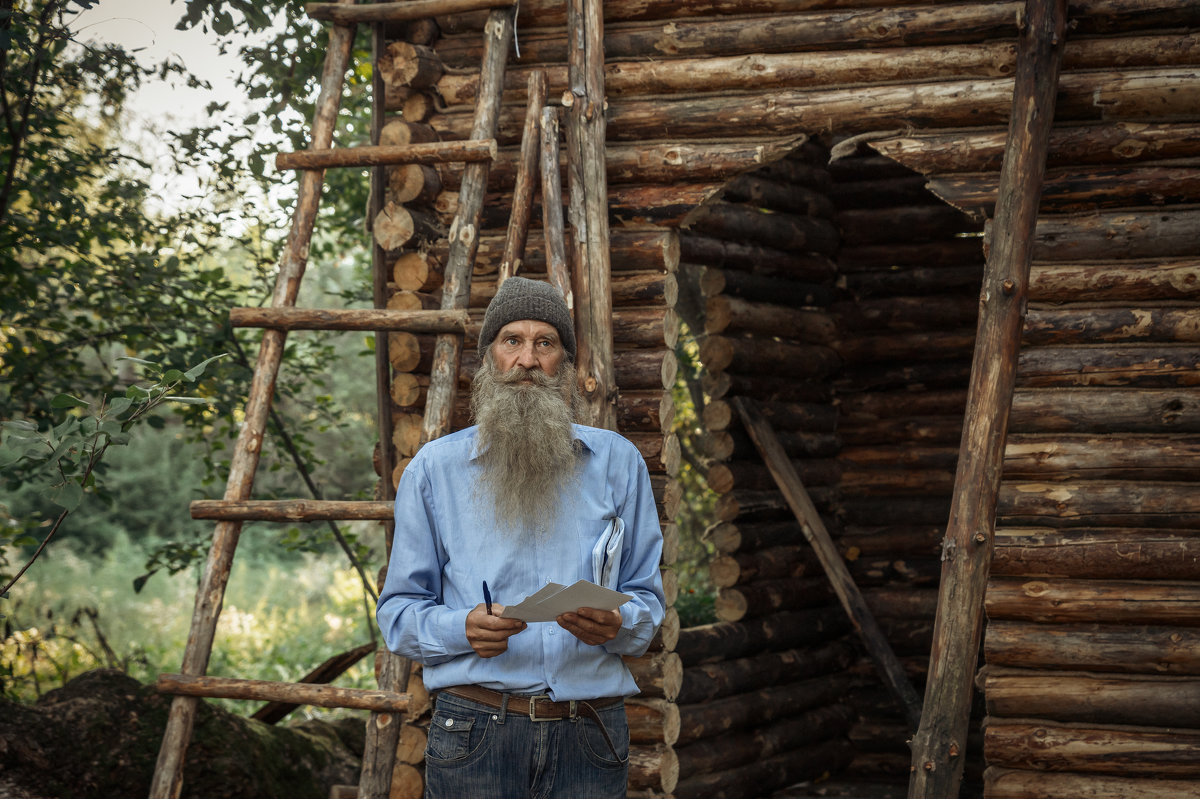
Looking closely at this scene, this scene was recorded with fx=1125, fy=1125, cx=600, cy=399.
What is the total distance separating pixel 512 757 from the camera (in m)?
3.01

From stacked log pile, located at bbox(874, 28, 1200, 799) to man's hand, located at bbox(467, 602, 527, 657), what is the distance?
3.17 metres

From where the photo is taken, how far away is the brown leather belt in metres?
3.02

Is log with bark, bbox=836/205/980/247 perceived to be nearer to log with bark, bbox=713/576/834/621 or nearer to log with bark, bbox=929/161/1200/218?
log with bark, bbox=713/576/834/621

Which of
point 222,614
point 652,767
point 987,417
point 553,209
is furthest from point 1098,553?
point 222,614

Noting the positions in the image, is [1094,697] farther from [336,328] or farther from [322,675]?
[322,675]

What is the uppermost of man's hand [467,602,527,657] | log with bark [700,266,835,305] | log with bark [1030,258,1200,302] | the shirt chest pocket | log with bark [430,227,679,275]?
log with bark [700,266,835,305]

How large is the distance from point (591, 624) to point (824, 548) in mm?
5413

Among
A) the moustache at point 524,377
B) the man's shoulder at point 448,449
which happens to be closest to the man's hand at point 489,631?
the man's shoulder at point 448,449

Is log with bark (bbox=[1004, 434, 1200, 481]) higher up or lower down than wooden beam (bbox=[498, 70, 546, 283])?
lower down

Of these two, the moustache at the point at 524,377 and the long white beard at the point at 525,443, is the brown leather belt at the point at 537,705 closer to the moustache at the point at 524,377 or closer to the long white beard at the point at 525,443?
the long white beard at the point at 525,443

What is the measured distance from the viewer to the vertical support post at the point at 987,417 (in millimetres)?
5000

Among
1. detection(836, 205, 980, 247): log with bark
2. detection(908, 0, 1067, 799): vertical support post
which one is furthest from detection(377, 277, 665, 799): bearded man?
detection(836, 205, 980, 247): log with bark

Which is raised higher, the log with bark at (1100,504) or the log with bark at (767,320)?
the log with bark at (767,320)

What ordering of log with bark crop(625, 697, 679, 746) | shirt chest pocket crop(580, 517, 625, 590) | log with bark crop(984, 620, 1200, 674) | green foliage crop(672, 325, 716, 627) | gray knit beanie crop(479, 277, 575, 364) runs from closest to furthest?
shirt chest pocket crop(580, 517, 625, 590) < gray knit beanie crop(479, 277, 575, 364) < log with bark crop(984, 620, 1200, 674) < log with bark crop(625, 697, 679, 746) < green foliage crop(672, 325, 716, 627)
